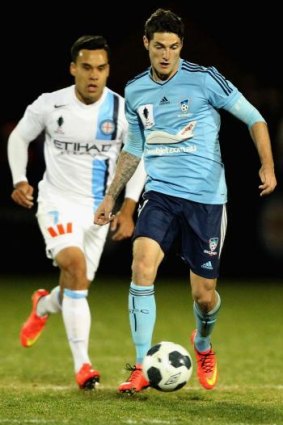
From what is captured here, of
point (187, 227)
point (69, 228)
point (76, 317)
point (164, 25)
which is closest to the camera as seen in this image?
point (164, 25)

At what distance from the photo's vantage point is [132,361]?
352 inches

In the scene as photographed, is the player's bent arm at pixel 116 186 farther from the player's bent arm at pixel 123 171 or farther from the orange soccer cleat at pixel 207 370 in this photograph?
the orange soccer cleat at pixel 207 370

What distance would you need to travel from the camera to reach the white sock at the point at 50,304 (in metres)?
8.63

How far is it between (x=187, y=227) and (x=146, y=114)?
750 millimetres

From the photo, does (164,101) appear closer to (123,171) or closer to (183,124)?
(183,124)

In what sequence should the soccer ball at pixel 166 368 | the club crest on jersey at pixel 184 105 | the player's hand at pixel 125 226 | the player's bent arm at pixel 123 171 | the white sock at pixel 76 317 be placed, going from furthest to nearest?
the player's hand at pixel 125 226 < the white sock at pixel 76 317 < the player's bent arm at pixel 123 171 < the club crest on jersey at pixel 184 105 < the soccer ball at pixel 166 368

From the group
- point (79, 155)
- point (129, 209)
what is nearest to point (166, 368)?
point (129, 209)

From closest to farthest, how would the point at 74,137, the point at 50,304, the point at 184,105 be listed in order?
1. the point at 184,105
2. the point at 74,137
3. the point at 50,304

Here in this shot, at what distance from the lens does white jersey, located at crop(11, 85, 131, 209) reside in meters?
8.12

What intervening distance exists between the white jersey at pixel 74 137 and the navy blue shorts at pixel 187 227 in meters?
1.09

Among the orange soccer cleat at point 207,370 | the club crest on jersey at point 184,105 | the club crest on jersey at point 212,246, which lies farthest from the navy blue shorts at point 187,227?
the orange soccer cleat at point 207,370

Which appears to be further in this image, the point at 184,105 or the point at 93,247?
the point at 93,247

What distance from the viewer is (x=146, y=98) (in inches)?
279

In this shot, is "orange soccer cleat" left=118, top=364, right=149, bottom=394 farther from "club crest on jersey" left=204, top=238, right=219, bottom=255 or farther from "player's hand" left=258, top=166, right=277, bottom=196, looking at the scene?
"player's hand" left=258, top=166, right=277, bottom=196
